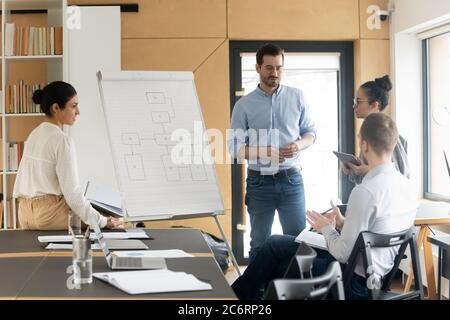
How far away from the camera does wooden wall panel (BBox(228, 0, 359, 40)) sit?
594cm

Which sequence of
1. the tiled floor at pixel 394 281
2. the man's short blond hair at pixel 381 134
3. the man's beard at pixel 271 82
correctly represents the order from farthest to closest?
the tiled floor at pixel 394 281 < the man's beard at pixel 271 82 < the man's short blond hair at pixel 381 134

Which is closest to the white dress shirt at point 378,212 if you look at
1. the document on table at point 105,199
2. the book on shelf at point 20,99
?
the document on table at point 105,199

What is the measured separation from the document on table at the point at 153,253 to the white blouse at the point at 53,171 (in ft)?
2.07

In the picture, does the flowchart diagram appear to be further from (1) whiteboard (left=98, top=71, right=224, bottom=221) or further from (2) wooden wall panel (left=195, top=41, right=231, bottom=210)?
(2) wooden wall panel (left=195, top=41, right=231, bottom=210)

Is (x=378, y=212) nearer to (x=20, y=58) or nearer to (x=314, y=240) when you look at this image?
(x=314, y=240)

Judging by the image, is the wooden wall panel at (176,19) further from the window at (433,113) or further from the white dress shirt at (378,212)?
the white dress shirt at (378,212)

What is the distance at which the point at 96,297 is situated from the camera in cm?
223

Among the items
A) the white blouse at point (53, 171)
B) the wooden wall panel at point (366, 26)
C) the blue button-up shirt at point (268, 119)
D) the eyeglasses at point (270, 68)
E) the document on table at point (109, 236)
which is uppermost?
the wooden wall panel at point (366, 26)

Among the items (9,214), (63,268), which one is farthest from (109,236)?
(9,214)

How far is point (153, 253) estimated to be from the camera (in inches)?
118

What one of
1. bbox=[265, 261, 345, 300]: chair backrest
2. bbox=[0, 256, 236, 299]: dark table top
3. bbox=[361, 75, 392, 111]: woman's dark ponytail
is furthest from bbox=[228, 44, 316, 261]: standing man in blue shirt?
bbox=[265, 261, 345, 300]: chair backrest

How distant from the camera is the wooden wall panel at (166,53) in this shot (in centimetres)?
589

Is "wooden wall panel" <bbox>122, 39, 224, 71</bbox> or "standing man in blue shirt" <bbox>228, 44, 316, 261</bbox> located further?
"wooden wall panel" <bbox>122, 39, 224, 71</bbox>

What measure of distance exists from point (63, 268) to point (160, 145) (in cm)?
107
